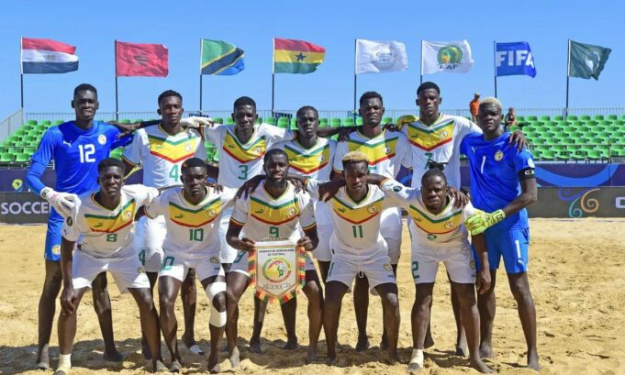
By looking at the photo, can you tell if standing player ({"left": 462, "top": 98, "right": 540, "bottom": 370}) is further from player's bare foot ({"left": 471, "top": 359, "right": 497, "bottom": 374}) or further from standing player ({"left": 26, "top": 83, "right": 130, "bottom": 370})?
standing player ({"left": 26, "top": 83, "right": 130, "bottom": 370})

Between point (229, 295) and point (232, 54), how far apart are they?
27.3 m

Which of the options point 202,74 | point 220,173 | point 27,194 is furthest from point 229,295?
point 202,74

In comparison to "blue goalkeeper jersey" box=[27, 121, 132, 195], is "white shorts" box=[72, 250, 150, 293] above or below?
below

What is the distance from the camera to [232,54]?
3209 cm

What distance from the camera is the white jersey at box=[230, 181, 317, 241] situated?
250 inches

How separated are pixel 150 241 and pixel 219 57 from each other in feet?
86.9

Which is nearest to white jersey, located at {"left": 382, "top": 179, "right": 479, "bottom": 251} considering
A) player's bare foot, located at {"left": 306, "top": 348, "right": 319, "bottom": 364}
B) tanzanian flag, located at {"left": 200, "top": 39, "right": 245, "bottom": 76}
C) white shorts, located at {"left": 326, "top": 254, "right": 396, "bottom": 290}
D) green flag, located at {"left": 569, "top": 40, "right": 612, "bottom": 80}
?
white shorts, located at {"left": 326, "top": 254, "right": 396, "bottom": 290}

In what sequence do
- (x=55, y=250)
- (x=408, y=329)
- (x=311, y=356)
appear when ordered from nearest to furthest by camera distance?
1. (x=311, y=356)
2. (x=55, y=250)
3. (x=408, y=329)

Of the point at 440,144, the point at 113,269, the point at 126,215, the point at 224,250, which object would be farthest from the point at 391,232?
the point at 113,269

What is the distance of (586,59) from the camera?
34344 millimetres

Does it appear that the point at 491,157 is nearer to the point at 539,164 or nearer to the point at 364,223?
the point at 364,223

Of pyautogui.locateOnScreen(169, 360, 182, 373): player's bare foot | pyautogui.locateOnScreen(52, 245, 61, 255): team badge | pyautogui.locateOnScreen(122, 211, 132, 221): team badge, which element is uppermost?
pyautogui.locateOnScreen(122, 211, 132, 221): team badge

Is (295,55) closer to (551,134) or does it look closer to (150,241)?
(551,134)

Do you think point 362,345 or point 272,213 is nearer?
point 272,213
